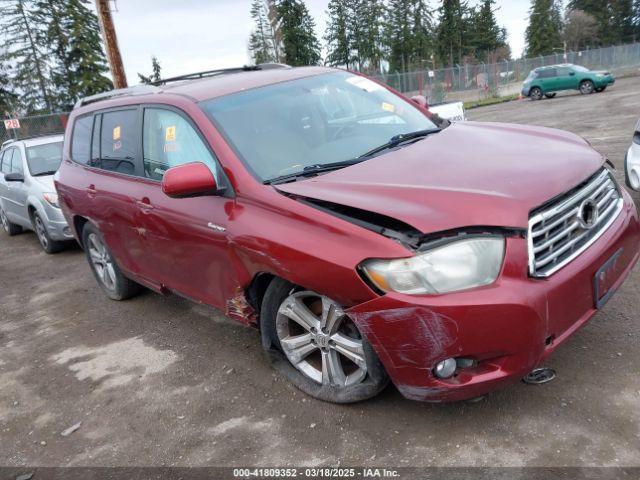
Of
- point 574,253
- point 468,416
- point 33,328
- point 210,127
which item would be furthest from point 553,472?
point 33,328

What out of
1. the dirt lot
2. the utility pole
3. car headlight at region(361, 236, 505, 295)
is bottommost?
the dirt lot

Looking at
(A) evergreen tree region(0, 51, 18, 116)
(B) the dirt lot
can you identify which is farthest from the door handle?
(A) evergreen tree region(0, 51, 18, 116)

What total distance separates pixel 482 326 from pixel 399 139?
60.4 inches

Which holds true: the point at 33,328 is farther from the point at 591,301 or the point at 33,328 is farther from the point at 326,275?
the point at 591,301

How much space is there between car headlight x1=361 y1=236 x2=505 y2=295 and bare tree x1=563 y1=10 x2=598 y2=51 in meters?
82.7

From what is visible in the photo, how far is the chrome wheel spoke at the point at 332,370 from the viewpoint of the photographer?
2.97 meters

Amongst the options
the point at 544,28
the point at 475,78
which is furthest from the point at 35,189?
the point at 544,28

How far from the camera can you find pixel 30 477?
2.84m

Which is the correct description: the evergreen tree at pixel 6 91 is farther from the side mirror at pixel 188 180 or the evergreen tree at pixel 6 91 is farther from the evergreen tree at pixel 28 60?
the side mirror at pixel 188 180

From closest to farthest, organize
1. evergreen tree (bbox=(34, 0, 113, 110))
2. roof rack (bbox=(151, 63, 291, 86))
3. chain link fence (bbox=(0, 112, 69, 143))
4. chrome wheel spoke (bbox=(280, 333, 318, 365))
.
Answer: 1. chrome wheel spoke (bbox=(280, 333, 318, 365))
2. roof rack (bbox=(151, 63, 291, 86))
3. chain link fence (bbox=(0, 112, 69, 143))
4. evergreen tree (bbox=(34, 0, 113, 110))

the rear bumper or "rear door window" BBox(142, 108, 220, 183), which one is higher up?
"rear door window" BBox(142, 108, 220, 183)

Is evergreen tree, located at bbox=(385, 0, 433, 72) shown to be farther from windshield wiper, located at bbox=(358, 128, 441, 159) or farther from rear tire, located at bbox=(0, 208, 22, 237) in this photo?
windshield wiper, located at bbox=(358, 128, 441, 159)

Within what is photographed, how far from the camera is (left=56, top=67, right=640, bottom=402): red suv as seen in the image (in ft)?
7.67

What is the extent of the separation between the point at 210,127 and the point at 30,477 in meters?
2.18
